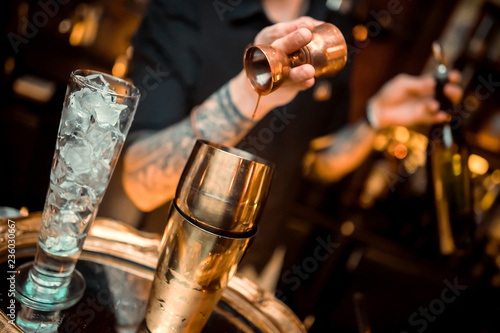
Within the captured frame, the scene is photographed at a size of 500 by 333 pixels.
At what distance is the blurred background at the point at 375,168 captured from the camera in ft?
6.48

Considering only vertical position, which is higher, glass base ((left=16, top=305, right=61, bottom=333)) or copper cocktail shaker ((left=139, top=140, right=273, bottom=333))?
copper cocktail shaker ((left=139, top=140, right=273, bottom=333))

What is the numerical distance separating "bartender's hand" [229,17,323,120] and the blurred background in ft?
3.33

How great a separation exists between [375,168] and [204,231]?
2042mm

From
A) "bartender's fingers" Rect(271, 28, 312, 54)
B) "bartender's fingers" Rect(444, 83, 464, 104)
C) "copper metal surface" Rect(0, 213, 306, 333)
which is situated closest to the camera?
"bartender's fingers" Rect(271, 28, 312, 54)

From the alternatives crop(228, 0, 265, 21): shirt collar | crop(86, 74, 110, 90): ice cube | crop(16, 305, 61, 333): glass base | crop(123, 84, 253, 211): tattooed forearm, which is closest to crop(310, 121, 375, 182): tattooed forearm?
crop(228, 0, 265, 21): shirt collar

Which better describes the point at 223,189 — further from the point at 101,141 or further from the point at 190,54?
the point at 190,54

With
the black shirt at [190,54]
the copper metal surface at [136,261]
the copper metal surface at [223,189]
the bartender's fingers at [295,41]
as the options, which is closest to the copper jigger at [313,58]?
the bartender's fingers at [295,41]

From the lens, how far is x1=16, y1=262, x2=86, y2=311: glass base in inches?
28.0

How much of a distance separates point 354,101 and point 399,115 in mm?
583

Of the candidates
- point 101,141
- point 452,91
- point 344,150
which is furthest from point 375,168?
point 101,141

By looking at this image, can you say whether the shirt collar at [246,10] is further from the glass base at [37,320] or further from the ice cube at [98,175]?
the glass base at [37,320]

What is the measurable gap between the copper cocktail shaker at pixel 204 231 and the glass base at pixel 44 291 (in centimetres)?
16

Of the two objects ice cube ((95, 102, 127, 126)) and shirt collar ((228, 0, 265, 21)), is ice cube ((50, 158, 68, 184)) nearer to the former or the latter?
ice cube ((95, 102, 127, 126))

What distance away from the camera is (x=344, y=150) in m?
2.09
